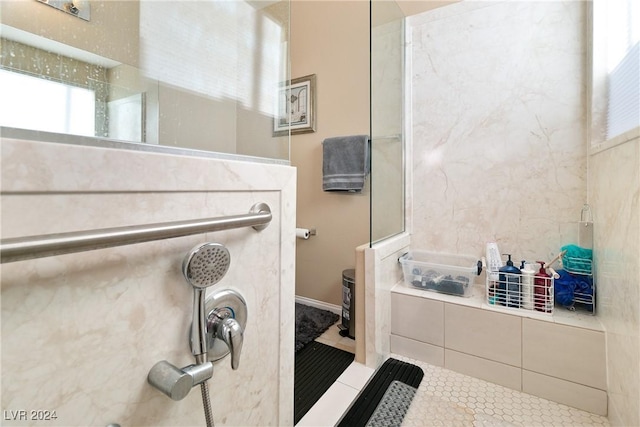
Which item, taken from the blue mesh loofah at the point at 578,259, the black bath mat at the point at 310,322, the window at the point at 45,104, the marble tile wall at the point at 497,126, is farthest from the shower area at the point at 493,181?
the window at the point at 45,104

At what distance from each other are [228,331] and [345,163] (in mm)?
1549

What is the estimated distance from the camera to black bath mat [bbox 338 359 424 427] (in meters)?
1.00

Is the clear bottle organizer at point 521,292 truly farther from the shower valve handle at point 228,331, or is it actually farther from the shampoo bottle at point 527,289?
the shower valve handle at point 228,331

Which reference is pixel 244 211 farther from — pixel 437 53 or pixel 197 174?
pixel 437 53

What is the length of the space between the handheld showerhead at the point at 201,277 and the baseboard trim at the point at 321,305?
161 centimetres

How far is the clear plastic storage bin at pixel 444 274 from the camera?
1337mm

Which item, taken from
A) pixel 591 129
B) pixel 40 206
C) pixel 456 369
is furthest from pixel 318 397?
pixel 591 129

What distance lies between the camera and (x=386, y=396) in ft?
3.66

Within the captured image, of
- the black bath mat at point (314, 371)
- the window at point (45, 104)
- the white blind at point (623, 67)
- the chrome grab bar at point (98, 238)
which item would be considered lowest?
the black bath mat at point (314, 371)

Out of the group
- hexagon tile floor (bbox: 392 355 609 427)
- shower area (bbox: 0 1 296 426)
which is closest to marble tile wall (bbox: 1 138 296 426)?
shower area (bbox: 0 1 296 426)

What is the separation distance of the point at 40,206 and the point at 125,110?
1.08 feet

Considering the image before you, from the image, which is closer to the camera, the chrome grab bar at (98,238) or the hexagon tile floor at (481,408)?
the chrome grab bar at (98,238)

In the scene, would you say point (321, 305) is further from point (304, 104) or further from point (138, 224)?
point (138, 224)

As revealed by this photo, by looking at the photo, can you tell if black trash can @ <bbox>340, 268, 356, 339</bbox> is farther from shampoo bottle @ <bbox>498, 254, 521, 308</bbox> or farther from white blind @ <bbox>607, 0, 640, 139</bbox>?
white blind @ <bbox>607, 0, 640, 139</bbox>
